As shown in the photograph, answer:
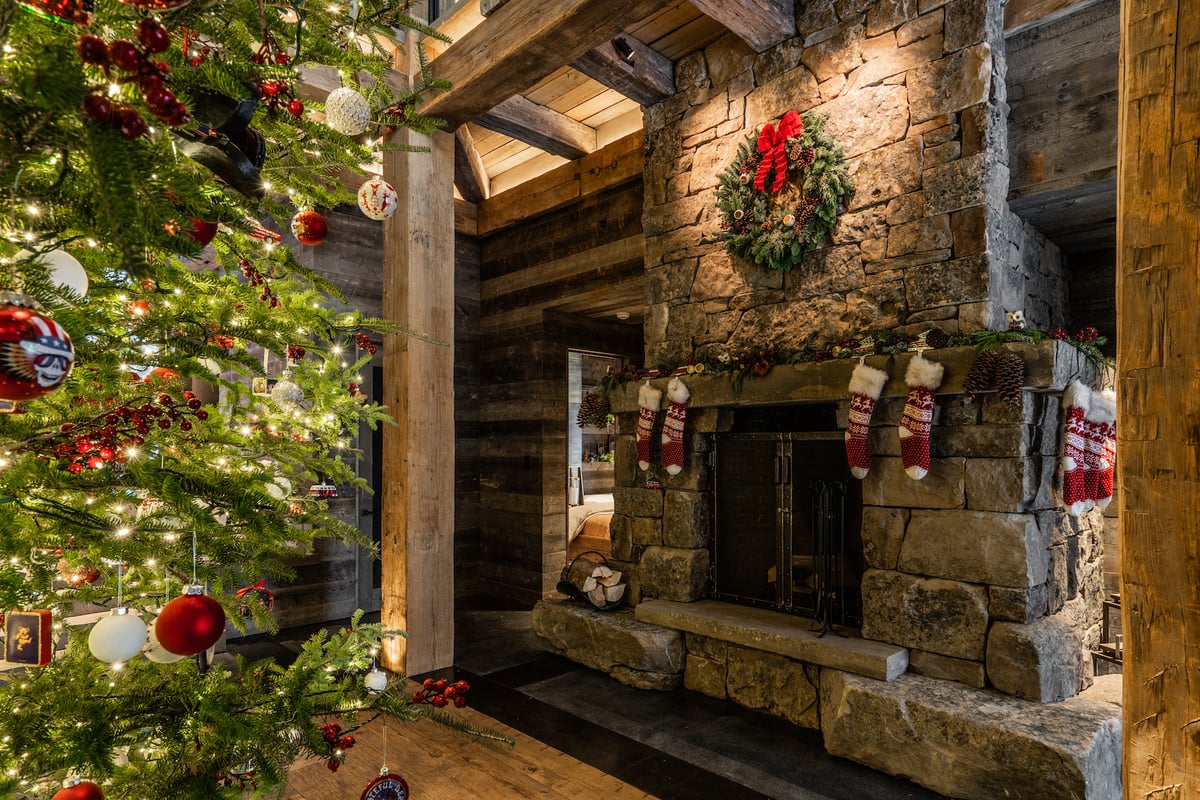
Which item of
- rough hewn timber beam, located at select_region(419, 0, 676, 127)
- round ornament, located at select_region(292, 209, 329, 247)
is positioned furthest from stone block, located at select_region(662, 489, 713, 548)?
round ornament, located at select_region(292, 209, 329, 247)

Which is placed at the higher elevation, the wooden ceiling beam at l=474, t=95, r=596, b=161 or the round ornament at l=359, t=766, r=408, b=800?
the wooden ceiling beam at l=474, t=95, r=596, b=161

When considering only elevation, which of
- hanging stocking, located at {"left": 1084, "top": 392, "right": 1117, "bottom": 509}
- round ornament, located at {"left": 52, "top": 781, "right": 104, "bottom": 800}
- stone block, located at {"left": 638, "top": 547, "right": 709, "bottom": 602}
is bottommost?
stone block, located at {"left": 638, "top": 547, "right": 709, "bottom": 602}

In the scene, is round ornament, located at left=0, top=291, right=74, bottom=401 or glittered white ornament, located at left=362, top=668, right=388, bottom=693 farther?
Answer: glittered white ornament, located at left=362, top=668, right=388, bottom=693

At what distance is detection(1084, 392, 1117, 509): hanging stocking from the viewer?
2596 mm

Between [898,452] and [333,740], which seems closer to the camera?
[333,740]

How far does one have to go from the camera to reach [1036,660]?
8.13ft

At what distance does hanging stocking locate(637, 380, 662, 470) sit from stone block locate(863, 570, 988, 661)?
134 cm

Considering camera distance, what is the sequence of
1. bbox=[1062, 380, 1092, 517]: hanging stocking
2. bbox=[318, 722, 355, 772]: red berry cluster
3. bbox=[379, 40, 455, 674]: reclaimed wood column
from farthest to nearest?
bbox=[379, 40, 455, 674]: reclaimed wood column → bbox=[1062, 380, 1092, 517]: hanging stocking → bbox=[318, 722, 355, 772]: red berry cluster

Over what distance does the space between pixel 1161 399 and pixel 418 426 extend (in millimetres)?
3084

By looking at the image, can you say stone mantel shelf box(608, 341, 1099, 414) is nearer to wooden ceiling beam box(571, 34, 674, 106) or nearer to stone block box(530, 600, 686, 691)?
stone block box(530, 600, 686, 691)

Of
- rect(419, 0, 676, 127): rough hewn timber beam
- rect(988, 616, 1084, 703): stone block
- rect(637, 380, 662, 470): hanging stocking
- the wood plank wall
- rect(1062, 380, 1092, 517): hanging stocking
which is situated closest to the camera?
rect(988, 616, 1084, 703): stone block

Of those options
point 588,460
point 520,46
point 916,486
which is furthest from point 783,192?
point 588,460

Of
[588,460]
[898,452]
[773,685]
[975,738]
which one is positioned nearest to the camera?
A: [975,738]

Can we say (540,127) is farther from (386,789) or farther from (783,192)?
(386,789)
